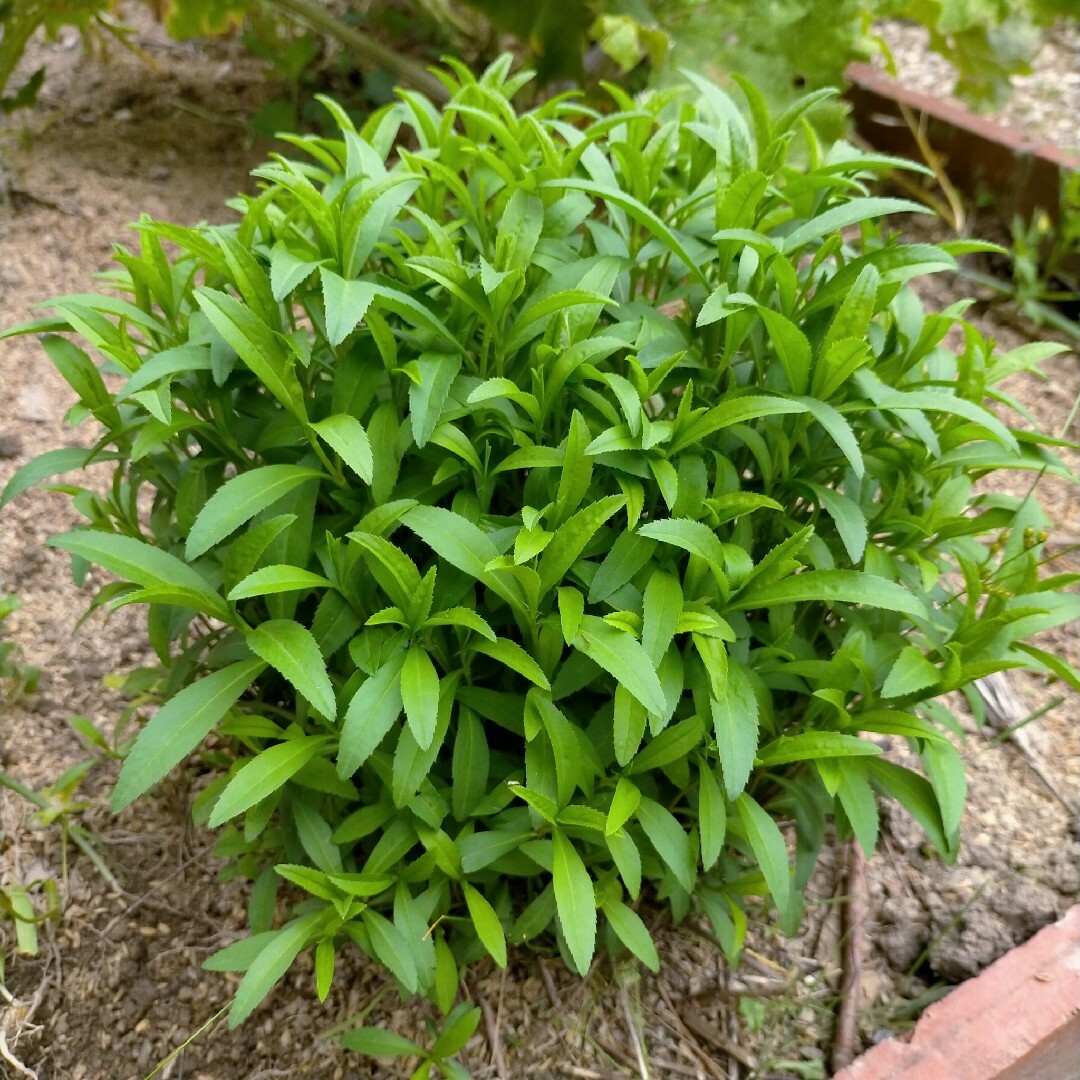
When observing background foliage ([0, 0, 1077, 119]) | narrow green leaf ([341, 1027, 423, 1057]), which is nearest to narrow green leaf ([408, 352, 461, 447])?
narrow green leaf ([341, 1027, 423, 1057])

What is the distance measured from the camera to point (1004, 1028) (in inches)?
53.9

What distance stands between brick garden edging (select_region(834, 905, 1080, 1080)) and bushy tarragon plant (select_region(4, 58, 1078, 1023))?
256mm

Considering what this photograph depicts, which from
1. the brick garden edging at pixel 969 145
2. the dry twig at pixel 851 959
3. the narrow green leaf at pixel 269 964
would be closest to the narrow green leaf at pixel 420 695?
the narrow green leaf at pixel 269 964

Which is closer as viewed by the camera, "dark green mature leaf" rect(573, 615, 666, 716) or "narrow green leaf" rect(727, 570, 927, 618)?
"dark green mature leaf" rect(573, 615, 666, 716)

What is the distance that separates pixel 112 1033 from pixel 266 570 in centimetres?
81

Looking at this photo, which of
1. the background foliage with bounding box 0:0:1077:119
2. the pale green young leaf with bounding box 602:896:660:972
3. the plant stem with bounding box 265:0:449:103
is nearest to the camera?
the pale green young leaf with bounding box 602:896:660:972

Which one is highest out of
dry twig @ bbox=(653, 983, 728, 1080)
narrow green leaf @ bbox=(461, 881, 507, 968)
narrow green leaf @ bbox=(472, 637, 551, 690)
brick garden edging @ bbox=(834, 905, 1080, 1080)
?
narrow green leaf @ bbox=(472, 637, 551, 690)

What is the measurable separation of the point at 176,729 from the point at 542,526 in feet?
1.52

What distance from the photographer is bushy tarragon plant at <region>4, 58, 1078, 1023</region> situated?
43.9 inches

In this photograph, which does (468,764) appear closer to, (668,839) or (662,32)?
(668,839)

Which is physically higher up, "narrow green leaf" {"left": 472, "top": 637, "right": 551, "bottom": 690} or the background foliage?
the background foliage

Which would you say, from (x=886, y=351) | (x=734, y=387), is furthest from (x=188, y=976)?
(x=886, y=351)

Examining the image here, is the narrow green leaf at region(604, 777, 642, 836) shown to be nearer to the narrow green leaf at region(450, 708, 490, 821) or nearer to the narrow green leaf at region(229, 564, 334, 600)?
the narrow green leaf at region(450, 708, 490, 821)

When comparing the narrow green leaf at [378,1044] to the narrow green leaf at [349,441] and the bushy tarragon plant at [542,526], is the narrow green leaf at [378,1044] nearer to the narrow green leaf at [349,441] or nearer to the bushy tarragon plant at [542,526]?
the bushy tarragon plant at [542,526]
